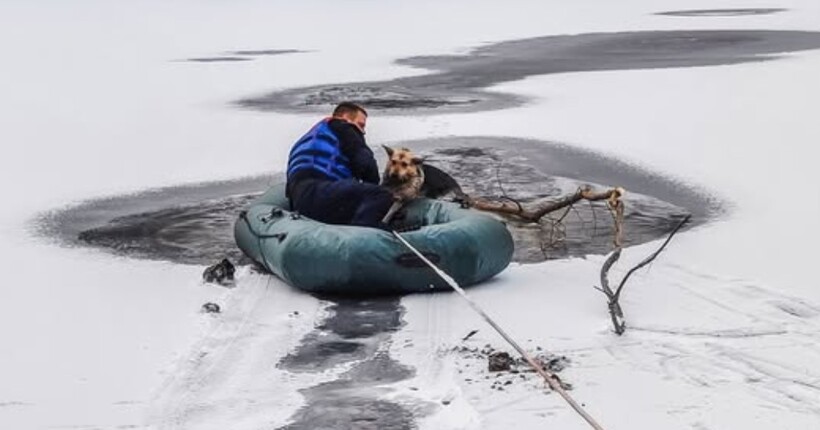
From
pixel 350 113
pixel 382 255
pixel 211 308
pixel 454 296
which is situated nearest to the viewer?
pixel 211 308

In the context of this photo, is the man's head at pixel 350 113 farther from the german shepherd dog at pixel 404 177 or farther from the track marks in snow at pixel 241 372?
the track marks in snow at pixel 241 372

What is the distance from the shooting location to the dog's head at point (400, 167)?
25.1 feet

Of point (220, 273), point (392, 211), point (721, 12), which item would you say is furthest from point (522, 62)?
point (220, 273)

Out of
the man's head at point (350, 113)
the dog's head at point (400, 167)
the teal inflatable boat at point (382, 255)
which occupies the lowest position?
the teal inflatable boat at point (382, 255)

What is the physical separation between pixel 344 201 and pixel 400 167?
0.48 meters

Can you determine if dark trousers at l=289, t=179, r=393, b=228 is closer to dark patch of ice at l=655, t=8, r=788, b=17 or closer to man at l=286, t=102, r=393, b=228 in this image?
man at l=286, t=102, r=393, b=228

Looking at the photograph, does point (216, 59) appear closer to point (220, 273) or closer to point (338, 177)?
point (338, 177)

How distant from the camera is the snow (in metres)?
5.23

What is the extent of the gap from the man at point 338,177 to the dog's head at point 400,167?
6.8 inches

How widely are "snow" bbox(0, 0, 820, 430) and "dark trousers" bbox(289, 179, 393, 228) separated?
1.79 feet

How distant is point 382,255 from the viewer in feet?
22.2

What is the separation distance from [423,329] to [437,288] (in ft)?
2.41

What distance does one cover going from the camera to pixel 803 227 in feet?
27.3

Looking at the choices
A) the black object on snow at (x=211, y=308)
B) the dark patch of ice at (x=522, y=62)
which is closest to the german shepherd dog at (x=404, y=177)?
the black object on snow at (x=211, y=308)
